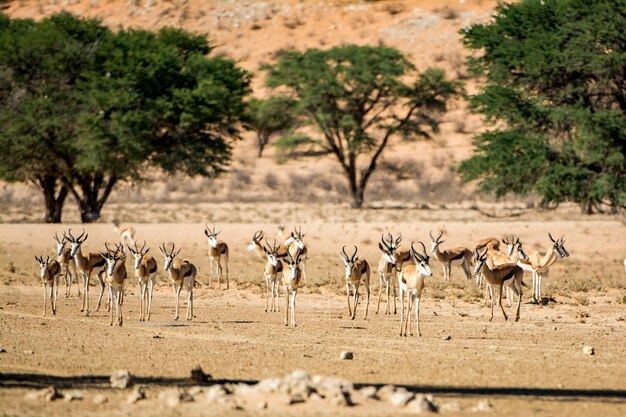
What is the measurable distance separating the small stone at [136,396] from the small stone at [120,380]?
0.53 meters

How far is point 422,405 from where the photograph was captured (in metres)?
10.9

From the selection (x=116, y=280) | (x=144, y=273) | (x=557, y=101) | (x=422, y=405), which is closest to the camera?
(x=422, y=405)

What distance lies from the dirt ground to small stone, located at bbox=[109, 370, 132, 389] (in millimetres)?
233

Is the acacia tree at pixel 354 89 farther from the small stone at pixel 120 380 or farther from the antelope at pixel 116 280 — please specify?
the small stone at pixel 120 380

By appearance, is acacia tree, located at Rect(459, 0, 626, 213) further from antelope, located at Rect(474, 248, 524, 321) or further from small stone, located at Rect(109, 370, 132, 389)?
small stone, located at Rect(109, 370, 132, 389)

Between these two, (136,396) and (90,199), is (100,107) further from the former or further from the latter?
(136,396)

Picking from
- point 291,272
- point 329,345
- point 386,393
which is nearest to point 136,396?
point 386,393

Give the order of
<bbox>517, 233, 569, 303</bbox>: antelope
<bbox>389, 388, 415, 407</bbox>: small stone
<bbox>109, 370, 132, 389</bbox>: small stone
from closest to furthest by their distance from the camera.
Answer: <bbox>389, 388, 415, 407</bbox>: small stone
<bbox>109, 370, 132, 389</bbox>: small stone
<bbox>517, 233, 569, 303</bbox>: antelope

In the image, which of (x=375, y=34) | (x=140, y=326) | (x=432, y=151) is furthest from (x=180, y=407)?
(x=375, y=34)

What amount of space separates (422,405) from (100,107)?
112 feet

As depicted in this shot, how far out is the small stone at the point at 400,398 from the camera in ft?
36.0

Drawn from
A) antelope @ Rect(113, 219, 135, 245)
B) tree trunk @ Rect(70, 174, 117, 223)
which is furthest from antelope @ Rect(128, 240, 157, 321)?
tree trunk @ Rect(70, 174, 117, 223)

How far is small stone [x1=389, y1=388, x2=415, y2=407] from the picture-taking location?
11.0 meters

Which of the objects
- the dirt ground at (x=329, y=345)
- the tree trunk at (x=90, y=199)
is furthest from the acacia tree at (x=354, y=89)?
the dirt ground at (x=329, y=345)
